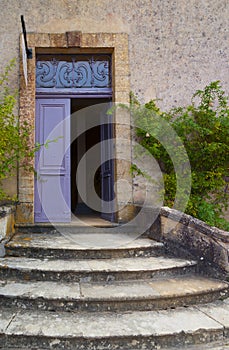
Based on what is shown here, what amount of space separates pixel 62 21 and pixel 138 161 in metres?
2.75

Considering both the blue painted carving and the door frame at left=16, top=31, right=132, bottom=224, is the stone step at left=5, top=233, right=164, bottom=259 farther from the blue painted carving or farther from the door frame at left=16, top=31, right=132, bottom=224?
the blue painted carving

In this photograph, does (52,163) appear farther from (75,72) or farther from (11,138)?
(75,72)

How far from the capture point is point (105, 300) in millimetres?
2809

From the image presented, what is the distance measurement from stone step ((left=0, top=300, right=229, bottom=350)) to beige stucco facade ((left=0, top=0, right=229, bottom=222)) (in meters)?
3.02

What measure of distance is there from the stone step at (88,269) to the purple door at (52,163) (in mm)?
1986

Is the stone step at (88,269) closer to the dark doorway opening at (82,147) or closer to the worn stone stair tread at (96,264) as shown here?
the worn stone stair tread at (96,264)

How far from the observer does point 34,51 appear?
5.62m

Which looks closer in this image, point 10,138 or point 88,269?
point 88,269

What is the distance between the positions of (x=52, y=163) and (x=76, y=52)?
6.54 feet

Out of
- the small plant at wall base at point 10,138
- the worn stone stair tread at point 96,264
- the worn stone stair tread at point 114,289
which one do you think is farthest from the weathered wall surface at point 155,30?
the worn stone stair tread at point 114,289

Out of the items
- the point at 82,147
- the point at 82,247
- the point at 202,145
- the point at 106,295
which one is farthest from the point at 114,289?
the point at 82,147

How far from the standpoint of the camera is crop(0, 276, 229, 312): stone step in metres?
2.80

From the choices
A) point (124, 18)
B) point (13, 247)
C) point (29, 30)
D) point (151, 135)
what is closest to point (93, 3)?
point (124, 18)

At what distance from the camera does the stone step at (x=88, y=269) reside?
10.5ft
